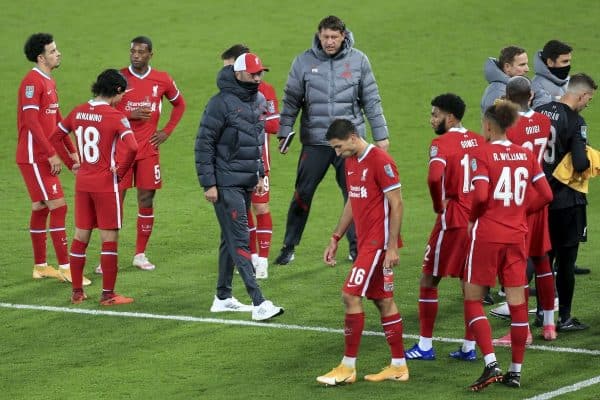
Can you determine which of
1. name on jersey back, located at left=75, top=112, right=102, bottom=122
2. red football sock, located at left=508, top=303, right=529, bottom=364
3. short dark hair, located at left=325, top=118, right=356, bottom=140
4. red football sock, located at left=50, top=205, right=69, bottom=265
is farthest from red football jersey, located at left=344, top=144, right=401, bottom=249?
red football sock, located at left=50, top=205, right=69, bottom=265

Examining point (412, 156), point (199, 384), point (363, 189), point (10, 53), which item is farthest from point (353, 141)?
point (10, 53)

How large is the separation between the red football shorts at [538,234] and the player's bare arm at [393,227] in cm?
148

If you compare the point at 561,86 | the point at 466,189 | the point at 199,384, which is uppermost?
the point at 561,86

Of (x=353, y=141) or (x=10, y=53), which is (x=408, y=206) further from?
(x=10, y=53)

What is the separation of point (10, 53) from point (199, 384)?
18.2 meters

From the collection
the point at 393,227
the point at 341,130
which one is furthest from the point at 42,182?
the point at 393,227

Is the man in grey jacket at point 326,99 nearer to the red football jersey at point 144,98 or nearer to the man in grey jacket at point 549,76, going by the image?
the red football jersey at point 144,98

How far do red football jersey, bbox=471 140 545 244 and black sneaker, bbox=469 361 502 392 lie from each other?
92cm

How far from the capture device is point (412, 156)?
21547mm

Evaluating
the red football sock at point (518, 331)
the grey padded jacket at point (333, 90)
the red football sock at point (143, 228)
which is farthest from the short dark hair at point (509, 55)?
the red football sock at point (143, 228)

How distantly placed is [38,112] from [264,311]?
3.58 m

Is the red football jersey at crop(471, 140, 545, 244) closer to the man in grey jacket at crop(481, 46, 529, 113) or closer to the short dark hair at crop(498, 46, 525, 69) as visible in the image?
the man in grey jacket at crop(481, 46, 529, 113)

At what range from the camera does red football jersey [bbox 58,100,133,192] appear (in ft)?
41.9

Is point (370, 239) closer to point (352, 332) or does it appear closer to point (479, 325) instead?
point (352, 332)
